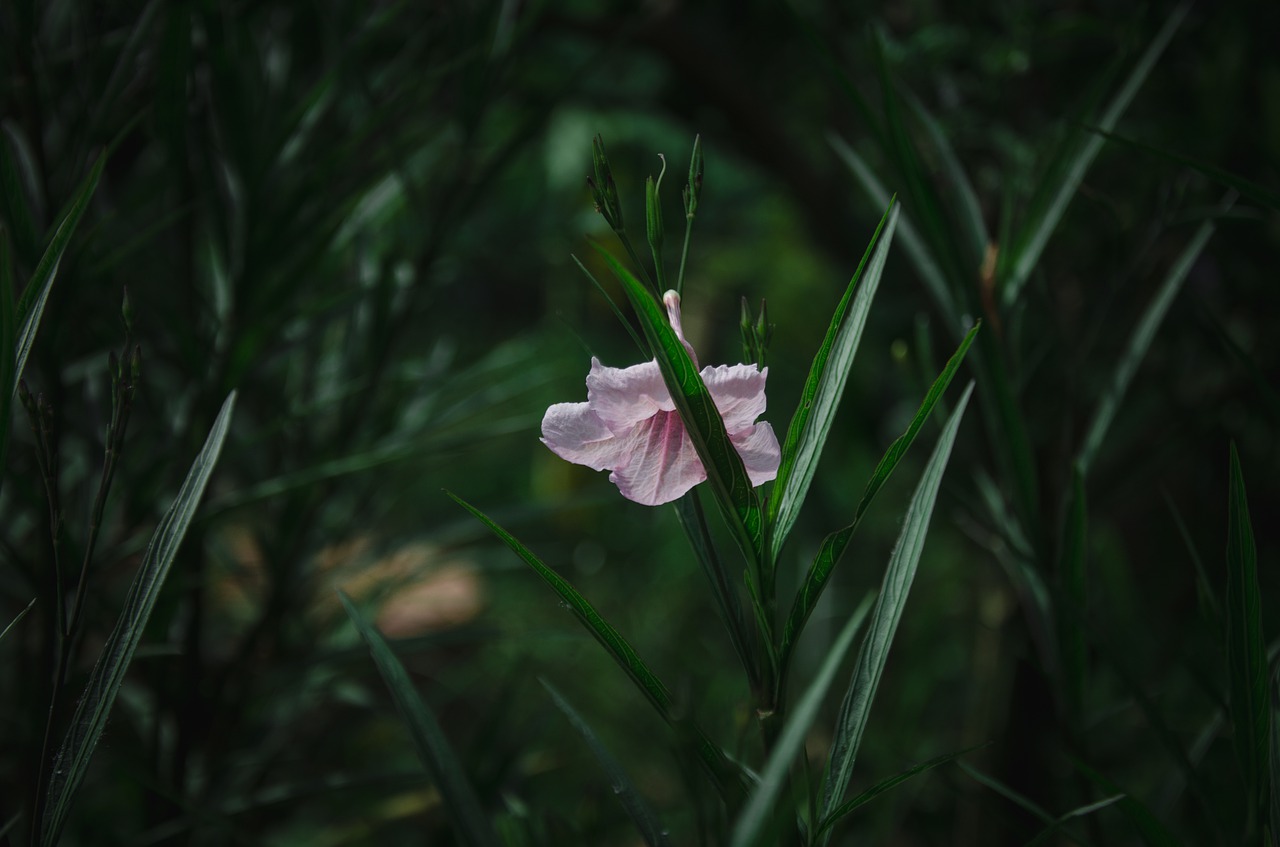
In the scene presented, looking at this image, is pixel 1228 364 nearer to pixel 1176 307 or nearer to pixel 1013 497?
pixel 1176 307

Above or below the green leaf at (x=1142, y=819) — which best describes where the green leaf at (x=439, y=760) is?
above

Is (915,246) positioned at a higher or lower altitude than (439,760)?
higher

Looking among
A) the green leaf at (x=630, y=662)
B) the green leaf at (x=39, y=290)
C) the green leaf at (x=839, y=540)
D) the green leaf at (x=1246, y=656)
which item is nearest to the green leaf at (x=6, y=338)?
the green leaf at (x=39, y=290)

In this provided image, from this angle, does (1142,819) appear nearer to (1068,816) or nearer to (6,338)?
(1068,816)

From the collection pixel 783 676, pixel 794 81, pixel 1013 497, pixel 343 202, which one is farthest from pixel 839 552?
pixel 794 81

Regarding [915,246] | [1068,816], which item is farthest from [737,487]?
[915,246]

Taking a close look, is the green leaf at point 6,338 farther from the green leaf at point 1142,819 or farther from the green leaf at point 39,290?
the green leaf at point 1142,819
